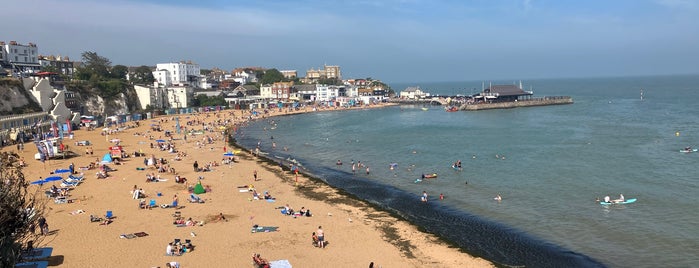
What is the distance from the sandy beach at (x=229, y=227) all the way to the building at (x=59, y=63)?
192 feet

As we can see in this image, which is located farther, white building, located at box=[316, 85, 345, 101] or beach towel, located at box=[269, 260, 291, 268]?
white building, located at box=[316, 85, 345, 101]

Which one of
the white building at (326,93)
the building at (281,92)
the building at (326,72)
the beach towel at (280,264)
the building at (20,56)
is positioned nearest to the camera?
the beach towel at (280,264)

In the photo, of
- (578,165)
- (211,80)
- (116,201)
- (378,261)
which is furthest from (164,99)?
(378,261)

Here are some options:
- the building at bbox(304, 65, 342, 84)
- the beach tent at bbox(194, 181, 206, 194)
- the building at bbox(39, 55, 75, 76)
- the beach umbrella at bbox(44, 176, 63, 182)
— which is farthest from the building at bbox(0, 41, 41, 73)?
the building at bbox(304, 65, 342, 84)

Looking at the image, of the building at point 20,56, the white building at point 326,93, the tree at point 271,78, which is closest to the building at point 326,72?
the tree at point 271,78

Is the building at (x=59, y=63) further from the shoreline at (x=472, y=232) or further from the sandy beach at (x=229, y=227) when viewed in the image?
the shoreline at (x=472, y=232)

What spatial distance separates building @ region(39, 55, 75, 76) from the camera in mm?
80062

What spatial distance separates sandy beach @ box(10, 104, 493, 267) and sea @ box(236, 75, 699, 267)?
186 cm

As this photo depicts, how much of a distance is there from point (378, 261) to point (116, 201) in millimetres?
13610

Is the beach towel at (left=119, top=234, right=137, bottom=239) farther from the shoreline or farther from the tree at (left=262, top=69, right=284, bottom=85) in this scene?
the tree at (left=262, top=69, right=284, bottom=85)

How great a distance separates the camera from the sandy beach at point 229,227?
16000 millimetres

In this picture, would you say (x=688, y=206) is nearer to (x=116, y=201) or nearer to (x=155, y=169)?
(x=116, y=201)

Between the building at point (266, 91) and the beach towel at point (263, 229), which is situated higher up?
the building at point (266, 91)

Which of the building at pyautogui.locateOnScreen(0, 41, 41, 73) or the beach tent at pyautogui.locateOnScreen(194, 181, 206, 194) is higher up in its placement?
the building at pyautogui.locateOnScreen(0, 41, 41, 73)
